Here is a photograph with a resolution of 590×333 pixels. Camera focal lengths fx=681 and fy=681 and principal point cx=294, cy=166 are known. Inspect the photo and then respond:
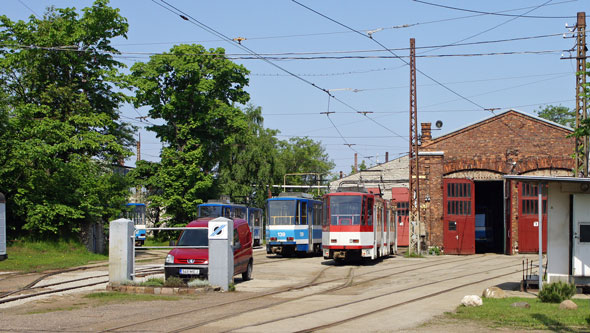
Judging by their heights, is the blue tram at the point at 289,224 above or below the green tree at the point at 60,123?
below

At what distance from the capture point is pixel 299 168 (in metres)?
91.2

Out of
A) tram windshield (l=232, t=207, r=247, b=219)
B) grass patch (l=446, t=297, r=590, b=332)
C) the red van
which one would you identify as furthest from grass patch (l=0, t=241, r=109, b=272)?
grass patch (l=446, t=297, r=590, b=332)

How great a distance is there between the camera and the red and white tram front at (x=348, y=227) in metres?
28.0

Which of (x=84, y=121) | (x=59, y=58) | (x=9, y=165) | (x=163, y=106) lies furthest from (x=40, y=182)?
(x=163, y=106)

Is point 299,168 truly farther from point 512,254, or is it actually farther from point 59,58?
point 59,58

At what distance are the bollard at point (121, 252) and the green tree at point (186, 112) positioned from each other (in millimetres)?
25675

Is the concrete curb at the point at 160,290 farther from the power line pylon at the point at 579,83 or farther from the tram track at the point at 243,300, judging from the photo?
the power line pylon at the point at 579,83

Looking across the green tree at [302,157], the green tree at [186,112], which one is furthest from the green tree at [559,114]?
the green tree at [186,112]

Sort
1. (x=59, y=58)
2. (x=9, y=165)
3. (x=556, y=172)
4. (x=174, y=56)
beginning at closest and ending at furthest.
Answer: (x=9, y=165), (x=59, y=58), (x=556, y=172), (x=174, y=56)

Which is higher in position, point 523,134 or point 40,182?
point 523,134

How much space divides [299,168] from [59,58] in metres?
59.1

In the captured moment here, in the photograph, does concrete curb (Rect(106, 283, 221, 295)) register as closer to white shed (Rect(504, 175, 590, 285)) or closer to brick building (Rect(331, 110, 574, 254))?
white shed (Rect(504, 175, 590, 285))

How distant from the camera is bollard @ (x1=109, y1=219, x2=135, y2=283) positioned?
1739cm

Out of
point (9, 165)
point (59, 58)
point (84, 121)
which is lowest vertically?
point (9, 165)
